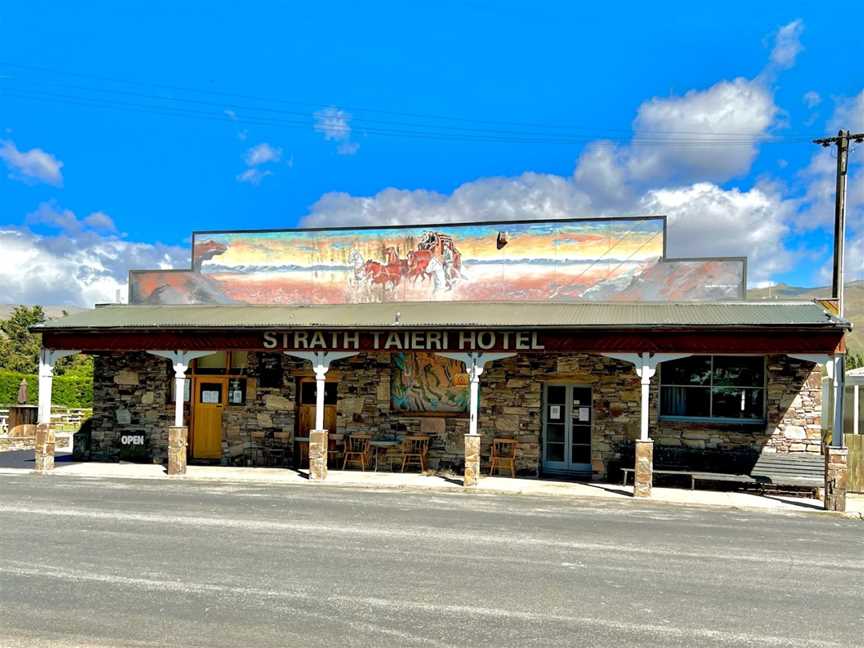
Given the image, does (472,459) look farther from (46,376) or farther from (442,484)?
(46,376)

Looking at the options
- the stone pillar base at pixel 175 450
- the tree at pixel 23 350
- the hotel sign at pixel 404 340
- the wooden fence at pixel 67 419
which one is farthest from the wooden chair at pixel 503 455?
the tree at pixel 23 350

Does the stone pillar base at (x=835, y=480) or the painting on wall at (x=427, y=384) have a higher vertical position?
the painting on wall at (x=427, y=384)

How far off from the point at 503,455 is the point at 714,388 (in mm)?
4753

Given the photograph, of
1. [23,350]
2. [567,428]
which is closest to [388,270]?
[567,428]

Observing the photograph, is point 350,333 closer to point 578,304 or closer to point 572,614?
point 578,304

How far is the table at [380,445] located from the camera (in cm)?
1694

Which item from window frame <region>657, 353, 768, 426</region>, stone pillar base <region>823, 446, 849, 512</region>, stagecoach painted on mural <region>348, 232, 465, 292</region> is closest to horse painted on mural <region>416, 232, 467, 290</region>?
stagecoach painted on mural <region>348, 232, 465, 292</region>

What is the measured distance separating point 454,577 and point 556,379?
9349 millimetres

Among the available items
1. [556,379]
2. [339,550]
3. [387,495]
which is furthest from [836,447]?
[339,550]

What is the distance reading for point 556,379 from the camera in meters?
17.0

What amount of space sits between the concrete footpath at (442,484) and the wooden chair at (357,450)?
377 millimetres

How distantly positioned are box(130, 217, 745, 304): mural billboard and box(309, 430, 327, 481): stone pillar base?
400 cm

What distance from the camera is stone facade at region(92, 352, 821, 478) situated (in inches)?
619

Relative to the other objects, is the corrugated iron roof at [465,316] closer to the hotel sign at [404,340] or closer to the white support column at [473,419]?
the hotel sign at [404,340]
